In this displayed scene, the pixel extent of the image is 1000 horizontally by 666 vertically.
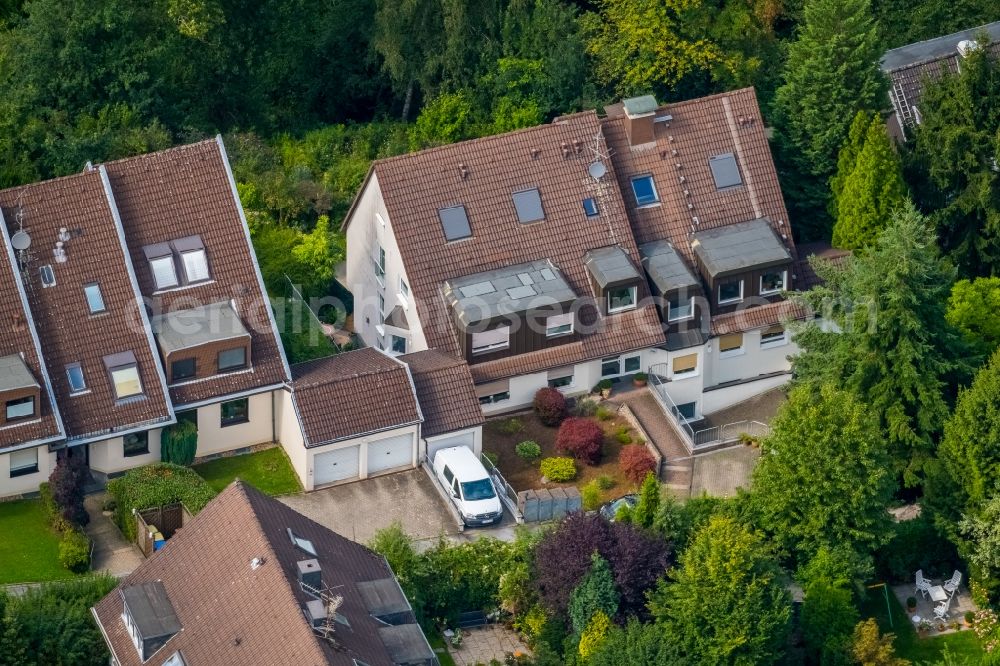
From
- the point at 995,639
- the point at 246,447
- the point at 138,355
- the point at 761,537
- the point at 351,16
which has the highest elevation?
the point at 351,16

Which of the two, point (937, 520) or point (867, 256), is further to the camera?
point (867, 256)

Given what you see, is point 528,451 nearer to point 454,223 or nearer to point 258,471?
point 454,223

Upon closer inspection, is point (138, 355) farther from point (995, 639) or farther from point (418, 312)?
point (995, 639)

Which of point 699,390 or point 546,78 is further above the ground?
point 546,78

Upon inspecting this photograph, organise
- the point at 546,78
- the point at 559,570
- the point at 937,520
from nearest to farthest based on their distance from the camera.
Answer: the point at 559,570
the point at 937,520
the point at 546,78

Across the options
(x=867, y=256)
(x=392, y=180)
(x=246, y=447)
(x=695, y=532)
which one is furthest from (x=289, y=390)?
(x=867, y=256)

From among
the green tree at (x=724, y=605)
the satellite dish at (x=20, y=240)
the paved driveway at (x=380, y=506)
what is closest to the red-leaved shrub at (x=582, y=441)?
the paved driveway at (x=380, y=506)
